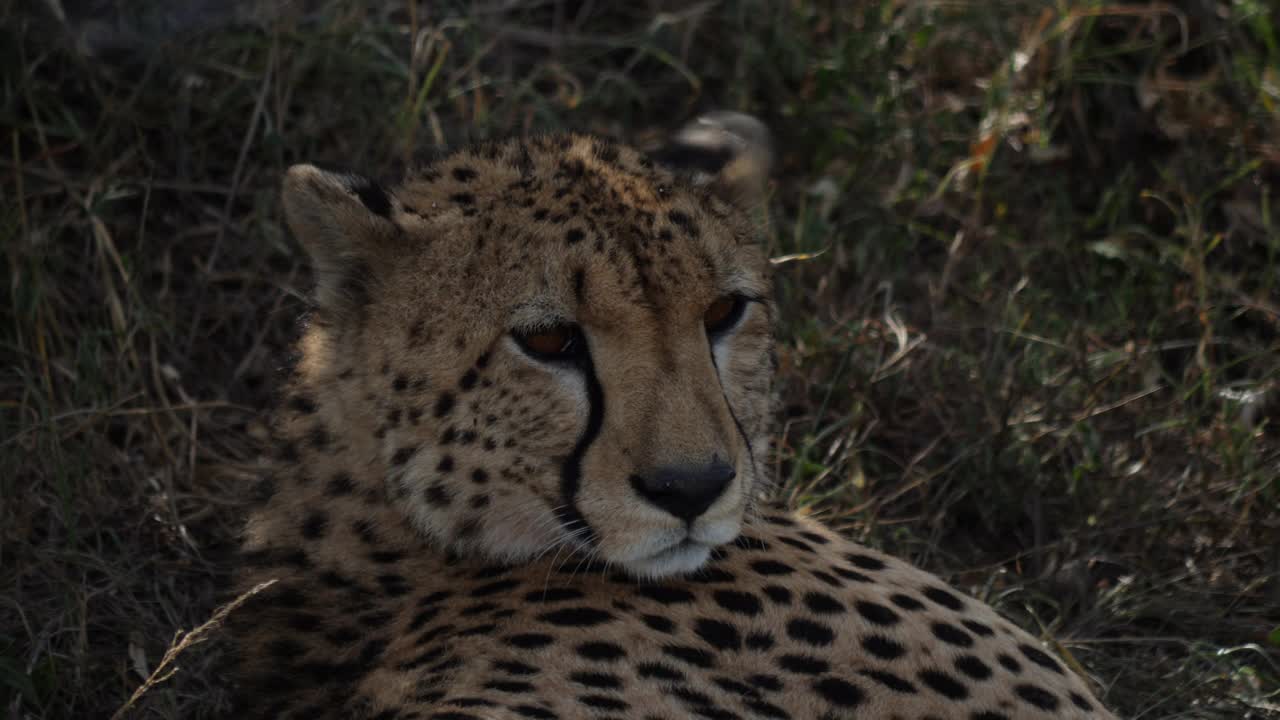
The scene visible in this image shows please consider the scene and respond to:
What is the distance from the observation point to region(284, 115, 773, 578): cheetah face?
2.19 meters

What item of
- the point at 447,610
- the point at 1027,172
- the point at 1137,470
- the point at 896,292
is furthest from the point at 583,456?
the point at 1027,172

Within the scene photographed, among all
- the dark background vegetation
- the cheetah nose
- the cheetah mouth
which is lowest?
the dark background vegetation

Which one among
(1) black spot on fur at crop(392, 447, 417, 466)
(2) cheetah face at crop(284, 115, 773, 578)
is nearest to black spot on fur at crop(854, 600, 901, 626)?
(2) cheetah face at crop(284, 115, 773, 578)

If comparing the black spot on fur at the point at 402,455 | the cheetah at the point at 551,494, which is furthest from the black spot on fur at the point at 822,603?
the black spot on fur at the point at 402,455

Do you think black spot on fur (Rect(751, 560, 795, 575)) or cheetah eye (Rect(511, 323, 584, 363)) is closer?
cheetah eye (Rect(511, 323, 584, 363))

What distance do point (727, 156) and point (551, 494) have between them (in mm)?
803

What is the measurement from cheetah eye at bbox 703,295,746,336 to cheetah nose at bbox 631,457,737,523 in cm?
28

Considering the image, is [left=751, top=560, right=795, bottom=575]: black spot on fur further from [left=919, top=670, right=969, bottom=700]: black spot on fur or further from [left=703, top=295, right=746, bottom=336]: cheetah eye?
[left=703, top=295, right=746, bottom=336]: cheetah eye

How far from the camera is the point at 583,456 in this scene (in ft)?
7.29

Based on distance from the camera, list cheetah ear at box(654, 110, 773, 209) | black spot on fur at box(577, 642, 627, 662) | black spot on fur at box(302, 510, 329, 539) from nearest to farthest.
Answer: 1. black spot on fur at box(577, 642, 627, 662)
2. black spot on fur at box(302, 510, 329, 539)
3. cheetah ear at box(654, 110, 773, 209)

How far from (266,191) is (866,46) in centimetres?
178

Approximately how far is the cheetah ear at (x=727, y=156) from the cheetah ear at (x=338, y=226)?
58 cm

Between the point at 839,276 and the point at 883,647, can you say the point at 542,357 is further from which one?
the point at 839,276

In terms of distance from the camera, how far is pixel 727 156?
9.00ft
